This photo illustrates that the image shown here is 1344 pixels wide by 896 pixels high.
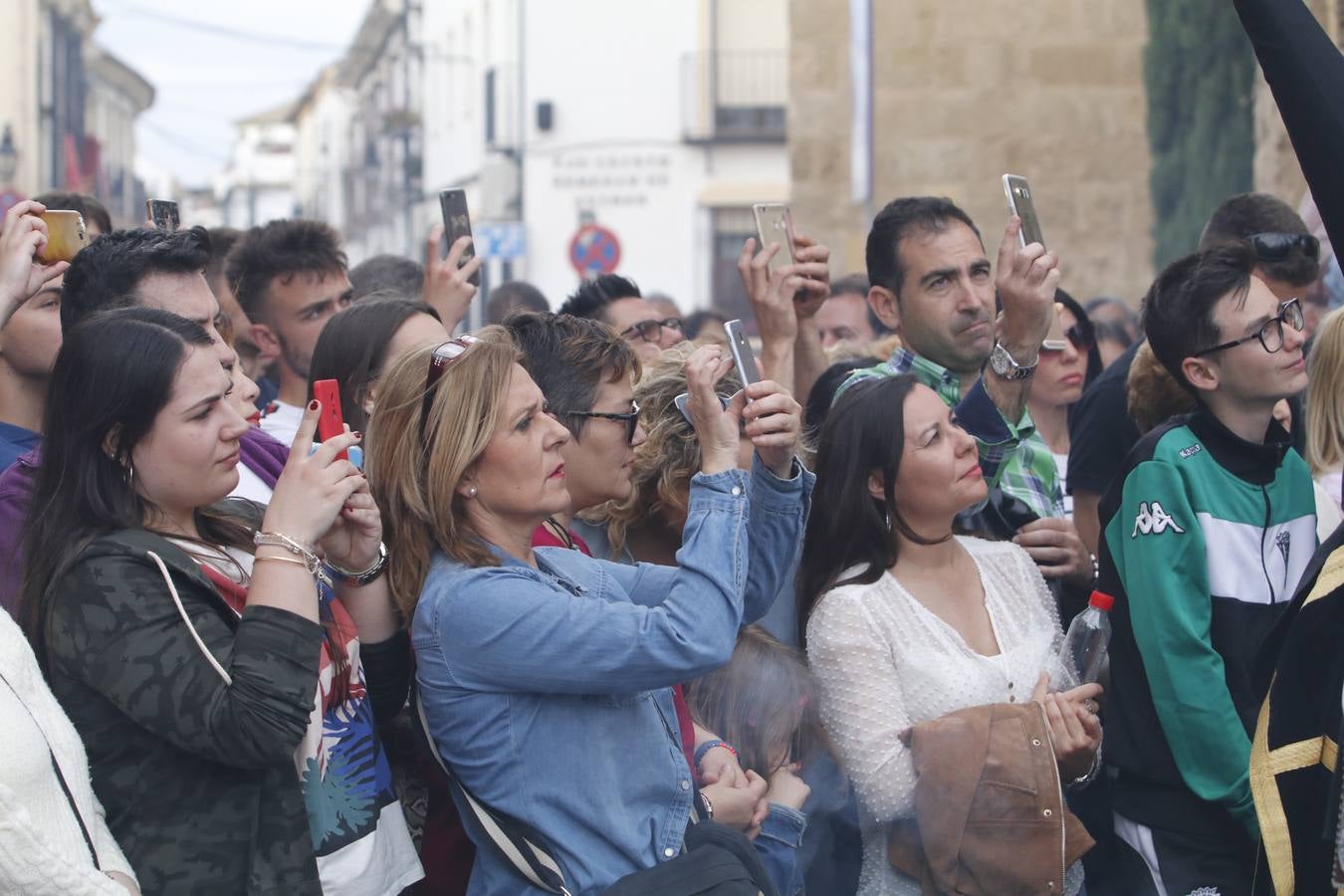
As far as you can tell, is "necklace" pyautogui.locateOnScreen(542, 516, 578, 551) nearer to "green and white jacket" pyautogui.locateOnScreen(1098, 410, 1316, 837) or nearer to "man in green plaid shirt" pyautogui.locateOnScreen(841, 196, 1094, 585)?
"man in green plaid shirt" pyautogui.locateOnScreen(841, 196, 1094, 585)

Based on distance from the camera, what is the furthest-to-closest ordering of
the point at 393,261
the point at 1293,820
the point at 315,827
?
the point at 393,261 < the point at 315,827 < the point at 1293,820

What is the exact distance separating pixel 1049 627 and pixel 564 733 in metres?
1.41

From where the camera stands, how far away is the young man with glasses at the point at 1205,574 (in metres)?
3.35

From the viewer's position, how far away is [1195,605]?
3.42 metres

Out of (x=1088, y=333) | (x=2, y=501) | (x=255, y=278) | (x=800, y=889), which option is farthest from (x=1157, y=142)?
(x=2, y=501)

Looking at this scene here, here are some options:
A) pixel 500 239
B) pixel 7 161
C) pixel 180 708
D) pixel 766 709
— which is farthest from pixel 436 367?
pixel 7 161

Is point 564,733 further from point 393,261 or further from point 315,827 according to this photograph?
point 393,261

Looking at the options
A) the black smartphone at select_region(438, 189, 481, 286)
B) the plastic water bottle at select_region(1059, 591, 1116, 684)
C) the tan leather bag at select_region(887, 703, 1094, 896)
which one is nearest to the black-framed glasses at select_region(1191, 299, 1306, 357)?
the plastic water bottle at select_region(1059, 591, 1116, 684)

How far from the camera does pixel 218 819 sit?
2.48m

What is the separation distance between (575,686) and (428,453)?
0.55m

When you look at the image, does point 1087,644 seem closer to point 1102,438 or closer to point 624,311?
point 1102,438

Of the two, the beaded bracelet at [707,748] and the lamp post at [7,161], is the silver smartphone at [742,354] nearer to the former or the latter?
the beaded bracelet at [707,748]

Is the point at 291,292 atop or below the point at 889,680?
atop

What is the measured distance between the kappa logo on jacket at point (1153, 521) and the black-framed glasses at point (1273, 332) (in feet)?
1.47
